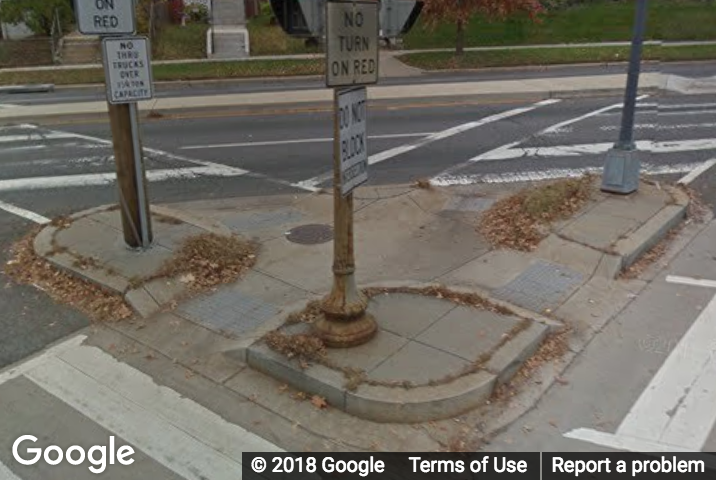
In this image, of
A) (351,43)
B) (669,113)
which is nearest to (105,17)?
(351,43)

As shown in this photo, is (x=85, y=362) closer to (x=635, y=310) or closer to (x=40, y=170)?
(x=635, y=310)

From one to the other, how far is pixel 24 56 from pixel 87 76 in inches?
257

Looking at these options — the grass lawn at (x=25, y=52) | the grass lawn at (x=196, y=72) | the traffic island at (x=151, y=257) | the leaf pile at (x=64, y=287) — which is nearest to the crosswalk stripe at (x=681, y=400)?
the traffic island at (x=151, y=257)

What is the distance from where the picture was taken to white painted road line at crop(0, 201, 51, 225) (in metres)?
7.40

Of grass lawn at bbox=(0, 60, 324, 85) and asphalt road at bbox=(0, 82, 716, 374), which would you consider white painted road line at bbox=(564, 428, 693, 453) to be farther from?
grass lawn at bbox=(0, 60, 324, 85)

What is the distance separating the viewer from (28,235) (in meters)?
6.89

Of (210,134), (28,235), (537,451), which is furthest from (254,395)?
(210,134)

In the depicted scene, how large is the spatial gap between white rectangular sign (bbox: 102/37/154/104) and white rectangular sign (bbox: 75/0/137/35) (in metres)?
0.09

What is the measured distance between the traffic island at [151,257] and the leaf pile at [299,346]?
135cm

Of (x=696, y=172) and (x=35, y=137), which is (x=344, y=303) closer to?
(x=696, y=172)

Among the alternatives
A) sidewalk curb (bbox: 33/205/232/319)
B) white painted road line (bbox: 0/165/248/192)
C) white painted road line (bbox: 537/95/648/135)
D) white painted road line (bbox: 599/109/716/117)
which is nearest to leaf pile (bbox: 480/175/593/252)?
sidewalk curb (bbox: 33/205/232/319)

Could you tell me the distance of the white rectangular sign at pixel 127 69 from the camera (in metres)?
5.57

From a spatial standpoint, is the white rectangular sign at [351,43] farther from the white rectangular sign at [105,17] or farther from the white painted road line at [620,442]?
the white rectangular sign at [105,17]

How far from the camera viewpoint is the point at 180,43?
78.1ft
